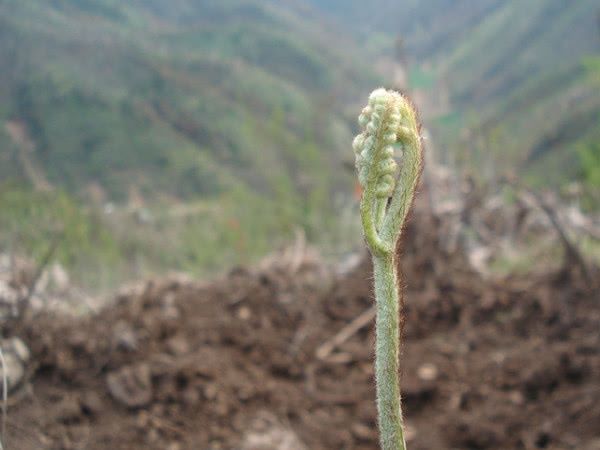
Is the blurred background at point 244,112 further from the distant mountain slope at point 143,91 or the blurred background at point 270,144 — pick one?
the distant mountain slope at point 143,91

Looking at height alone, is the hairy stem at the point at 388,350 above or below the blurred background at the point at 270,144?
below

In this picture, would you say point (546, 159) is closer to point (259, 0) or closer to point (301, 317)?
point (301, 317)

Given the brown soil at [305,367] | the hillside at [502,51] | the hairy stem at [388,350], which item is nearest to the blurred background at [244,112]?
the hillside at [502,51]

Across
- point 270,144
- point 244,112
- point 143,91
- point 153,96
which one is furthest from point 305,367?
point 143,91

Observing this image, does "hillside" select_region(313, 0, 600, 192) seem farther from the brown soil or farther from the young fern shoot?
the young fern shoot

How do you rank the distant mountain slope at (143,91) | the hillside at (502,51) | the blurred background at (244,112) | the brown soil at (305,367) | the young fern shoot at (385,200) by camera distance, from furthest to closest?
the hillside at (502,51), the distant mountain slope at (143,91), the blurred background at (244,112), the brown soil at (305,367), the young fern shoot at (385,200)

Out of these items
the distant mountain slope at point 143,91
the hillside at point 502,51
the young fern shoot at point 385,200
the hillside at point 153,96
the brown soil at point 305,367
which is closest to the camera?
the young fern shoot at point 385,200
